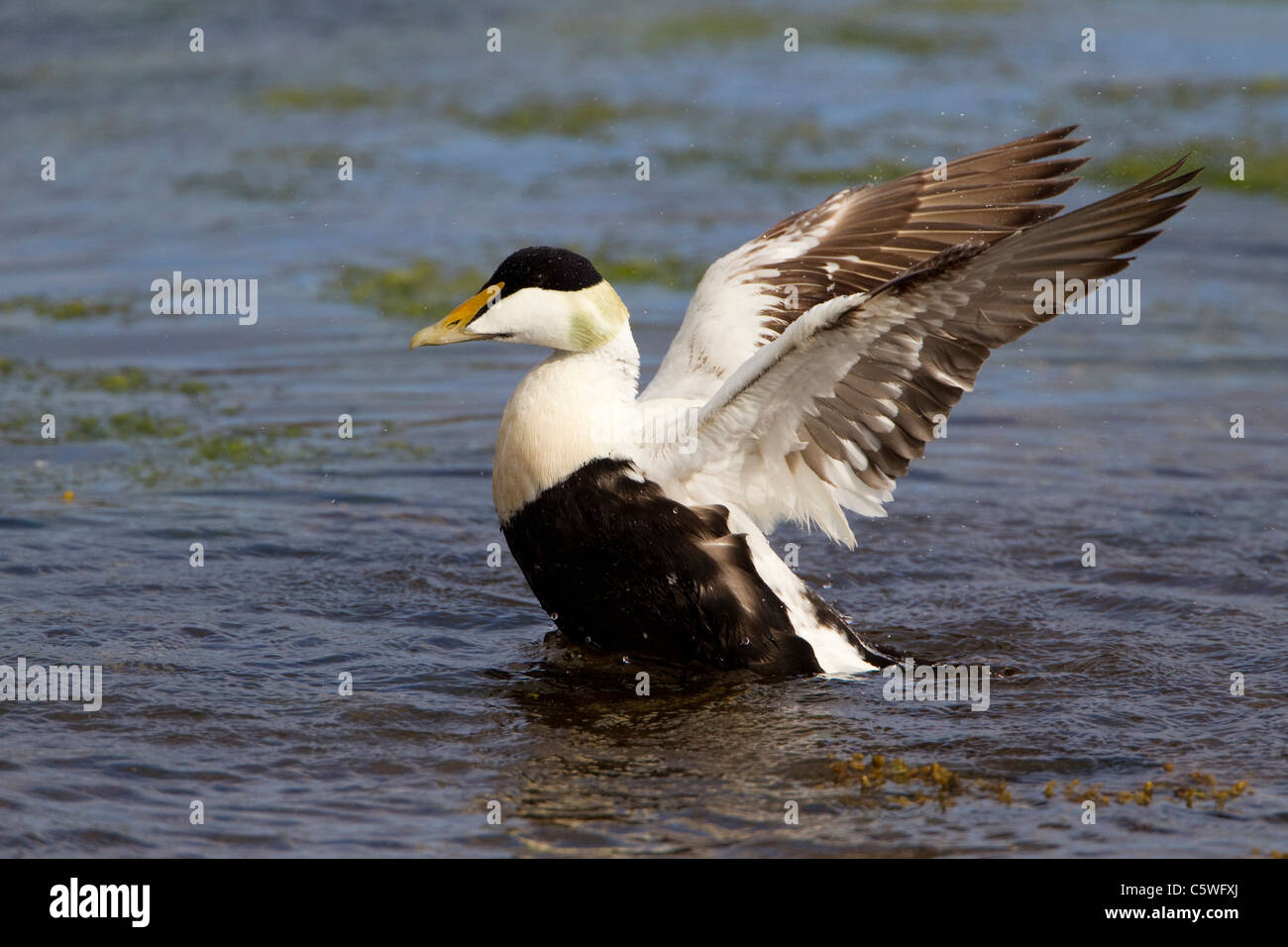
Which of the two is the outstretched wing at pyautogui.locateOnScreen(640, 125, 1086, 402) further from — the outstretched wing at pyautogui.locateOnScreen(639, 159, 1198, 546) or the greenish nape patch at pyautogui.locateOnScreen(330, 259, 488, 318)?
the greenish nape patch at pyautogui.locateOnScreen(330, 259, 488, 318)

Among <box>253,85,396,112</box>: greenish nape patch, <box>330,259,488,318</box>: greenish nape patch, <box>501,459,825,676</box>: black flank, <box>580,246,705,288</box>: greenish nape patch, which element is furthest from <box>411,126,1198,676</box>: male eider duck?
<box>253,85,396,112</box>: greenish nape patch

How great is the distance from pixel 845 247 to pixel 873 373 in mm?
1821

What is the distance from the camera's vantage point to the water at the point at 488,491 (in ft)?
16.3

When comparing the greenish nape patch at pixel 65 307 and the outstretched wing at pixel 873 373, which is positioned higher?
the greenish nape patch at pixel 65 307

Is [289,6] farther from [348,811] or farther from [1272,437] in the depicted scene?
[348,811]

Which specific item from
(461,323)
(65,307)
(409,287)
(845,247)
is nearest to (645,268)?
(409,287)

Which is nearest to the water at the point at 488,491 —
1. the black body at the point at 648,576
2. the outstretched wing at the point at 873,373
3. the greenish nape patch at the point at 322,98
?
the greenish nape patch at the point at 322,98

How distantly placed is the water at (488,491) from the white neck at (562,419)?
0.76 m

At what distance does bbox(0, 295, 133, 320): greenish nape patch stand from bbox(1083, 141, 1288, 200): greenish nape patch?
7923 millimetres

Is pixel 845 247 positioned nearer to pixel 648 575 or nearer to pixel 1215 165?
pixel 648 575

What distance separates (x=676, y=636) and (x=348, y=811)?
1.58m

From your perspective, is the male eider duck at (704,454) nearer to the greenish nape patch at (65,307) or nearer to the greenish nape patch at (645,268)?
the greenish nape patch at (645,268)

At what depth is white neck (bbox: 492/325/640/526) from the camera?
5.79 m

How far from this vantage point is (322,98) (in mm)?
15539
